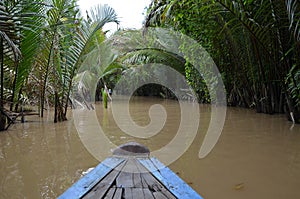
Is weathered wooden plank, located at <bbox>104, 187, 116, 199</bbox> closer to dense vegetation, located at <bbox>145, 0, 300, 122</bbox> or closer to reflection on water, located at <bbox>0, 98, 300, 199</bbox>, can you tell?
reflection on water, located at <bbox>0, 98, 300, 199</bbox>

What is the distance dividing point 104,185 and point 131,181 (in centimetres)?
16

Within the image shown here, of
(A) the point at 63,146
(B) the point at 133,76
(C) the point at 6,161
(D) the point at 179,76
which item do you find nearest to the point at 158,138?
(A) the point at 63,146

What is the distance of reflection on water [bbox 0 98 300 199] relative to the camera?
221 centimetres

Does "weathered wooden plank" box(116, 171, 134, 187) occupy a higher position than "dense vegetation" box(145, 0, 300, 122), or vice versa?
"dense vegetation" box(145, 0, 300, 122)

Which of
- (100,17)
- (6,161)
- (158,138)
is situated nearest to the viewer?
(6,161)

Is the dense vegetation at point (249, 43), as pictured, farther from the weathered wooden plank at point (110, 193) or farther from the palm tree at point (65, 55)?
the weathered wooden plank at point (110, 193)

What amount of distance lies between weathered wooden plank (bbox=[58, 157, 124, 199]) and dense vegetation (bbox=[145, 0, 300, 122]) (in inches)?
116

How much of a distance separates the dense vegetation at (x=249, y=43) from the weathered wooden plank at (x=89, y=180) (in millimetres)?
2955

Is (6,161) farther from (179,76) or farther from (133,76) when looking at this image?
(133,76)

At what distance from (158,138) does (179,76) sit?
8.81 m

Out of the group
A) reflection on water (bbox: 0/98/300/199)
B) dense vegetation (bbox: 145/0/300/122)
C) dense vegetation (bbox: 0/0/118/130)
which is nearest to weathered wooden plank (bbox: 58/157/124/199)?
reflection on water (bbox: 0/98/300/199)

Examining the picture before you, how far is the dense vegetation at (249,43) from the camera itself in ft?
14.7

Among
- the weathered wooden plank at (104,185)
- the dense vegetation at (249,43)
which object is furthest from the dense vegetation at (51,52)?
the weathered wooden plank at (104,185)

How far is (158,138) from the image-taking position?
4.26 meters
